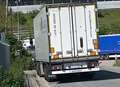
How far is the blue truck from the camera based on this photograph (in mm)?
61031

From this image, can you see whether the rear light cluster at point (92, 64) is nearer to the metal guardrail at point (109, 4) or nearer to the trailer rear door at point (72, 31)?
the trailer rear door at point (72, 31)

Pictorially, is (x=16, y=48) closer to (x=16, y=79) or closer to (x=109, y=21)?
(x=16, y=79)

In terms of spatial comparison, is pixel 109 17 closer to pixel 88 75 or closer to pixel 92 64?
pixel 88 75

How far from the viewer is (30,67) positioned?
148 ft

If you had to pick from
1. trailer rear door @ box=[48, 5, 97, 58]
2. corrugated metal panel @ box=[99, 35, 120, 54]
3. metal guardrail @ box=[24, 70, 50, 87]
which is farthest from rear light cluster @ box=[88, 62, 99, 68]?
corrugated metal panel @ box=[99, 35, 120, 54]

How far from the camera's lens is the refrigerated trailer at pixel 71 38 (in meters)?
26.1

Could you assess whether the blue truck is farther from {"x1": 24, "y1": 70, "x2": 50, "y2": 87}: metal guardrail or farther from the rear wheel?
{"x1": 24, "y1": 70, "x2": 50, "y2": 87}: metal guardrail

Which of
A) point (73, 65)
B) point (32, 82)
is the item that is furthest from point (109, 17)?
point (32, 82)

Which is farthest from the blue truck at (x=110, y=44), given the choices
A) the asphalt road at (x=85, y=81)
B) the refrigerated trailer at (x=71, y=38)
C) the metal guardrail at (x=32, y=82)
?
the refrigerated trailer at (x=71, y=38)

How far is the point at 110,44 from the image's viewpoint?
2415 inches

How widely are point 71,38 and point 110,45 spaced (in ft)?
117

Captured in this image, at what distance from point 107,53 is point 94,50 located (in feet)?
115

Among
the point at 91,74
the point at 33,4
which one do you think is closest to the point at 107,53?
the point at 91,74

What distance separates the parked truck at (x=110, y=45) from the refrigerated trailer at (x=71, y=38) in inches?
1362
